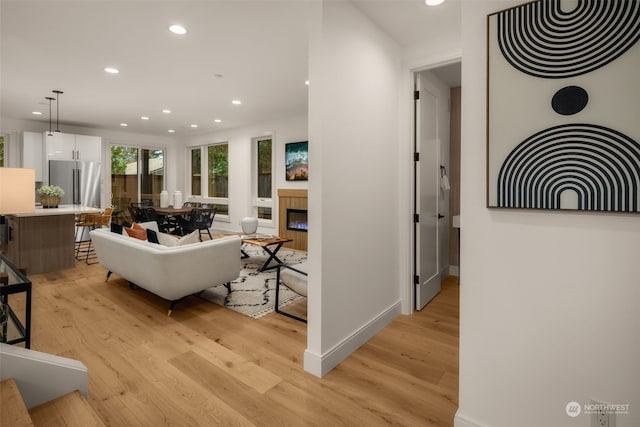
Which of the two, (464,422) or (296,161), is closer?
(464,422)

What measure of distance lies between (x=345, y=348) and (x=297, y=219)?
437 cm

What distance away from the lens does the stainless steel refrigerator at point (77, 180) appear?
6746 millimetres

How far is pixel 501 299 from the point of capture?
155 cm

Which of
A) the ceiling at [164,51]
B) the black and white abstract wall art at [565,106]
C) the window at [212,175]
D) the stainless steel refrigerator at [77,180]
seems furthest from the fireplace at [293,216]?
the black and white abstract wall art at [565,106]

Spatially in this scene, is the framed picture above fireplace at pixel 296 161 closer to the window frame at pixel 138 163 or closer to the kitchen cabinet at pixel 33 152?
the window frame at pixel 138 163

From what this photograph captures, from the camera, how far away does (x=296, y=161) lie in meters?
6.91

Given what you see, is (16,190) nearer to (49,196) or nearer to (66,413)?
(66,413)

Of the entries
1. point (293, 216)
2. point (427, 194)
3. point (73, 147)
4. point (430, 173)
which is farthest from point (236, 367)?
point (73, 147)

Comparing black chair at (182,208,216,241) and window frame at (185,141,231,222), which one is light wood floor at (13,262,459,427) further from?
window frame at (185,141,231,222)

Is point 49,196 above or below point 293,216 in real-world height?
above

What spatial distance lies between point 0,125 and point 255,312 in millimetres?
7055

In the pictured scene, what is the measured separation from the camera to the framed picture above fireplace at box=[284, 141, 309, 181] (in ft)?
22.2

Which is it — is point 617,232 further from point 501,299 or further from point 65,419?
point 65,419

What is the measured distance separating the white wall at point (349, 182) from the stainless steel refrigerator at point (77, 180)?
687 centimetres
